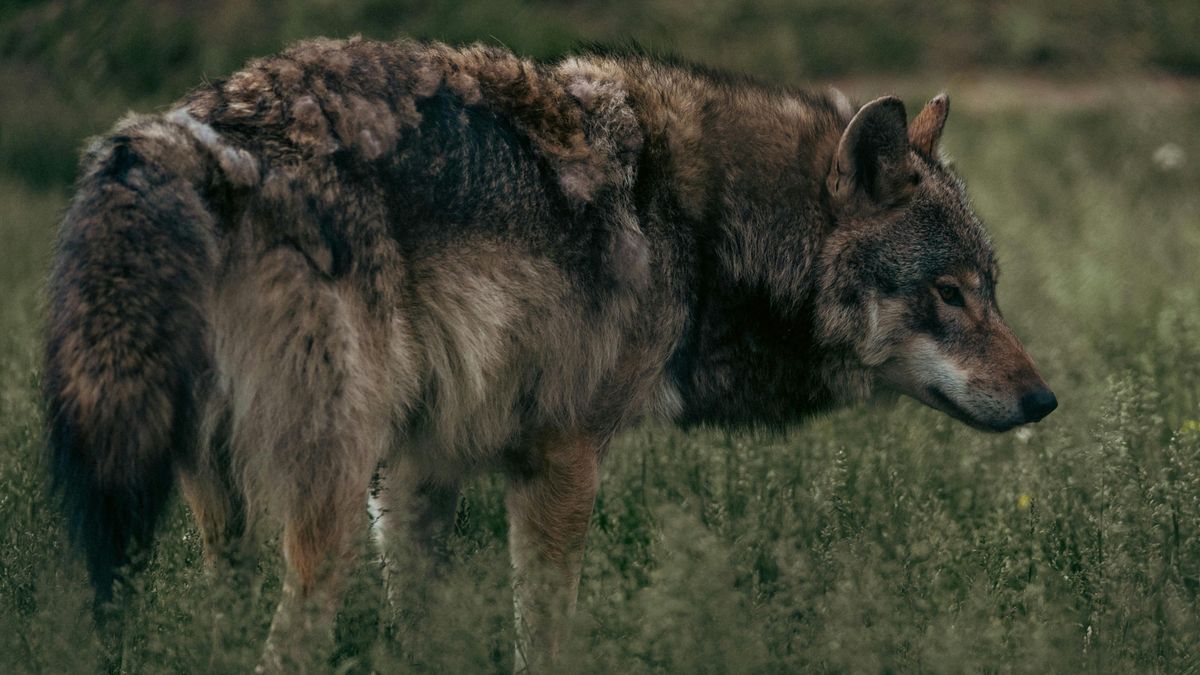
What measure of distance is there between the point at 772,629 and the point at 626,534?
1.26m

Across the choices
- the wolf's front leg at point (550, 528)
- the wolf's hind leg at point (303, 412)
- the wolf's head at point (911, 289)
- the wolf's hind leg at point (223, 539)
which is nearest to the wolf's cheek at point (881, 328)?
the wolf's head at point (911, 289)

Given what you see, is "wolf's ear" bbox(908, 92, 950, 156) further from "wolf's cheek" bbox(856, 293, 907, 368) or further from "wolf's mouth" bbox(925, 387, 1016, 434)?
"wolf's mouth" bbox(925, 387, 1016, 434)

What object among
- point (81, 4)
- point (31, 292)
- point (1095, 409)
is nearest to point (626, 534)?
point (1095, 409)

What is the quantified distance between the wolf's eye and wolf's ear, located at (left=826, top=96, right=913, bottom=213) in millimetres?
333

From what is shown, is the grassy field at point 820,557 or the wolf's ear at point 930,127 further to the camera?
the wolf's ear at point 930,127

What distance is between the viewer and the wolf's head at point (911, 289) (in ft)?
15.0

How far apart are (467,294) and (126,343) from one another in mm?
966

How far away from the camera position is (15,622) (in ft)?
12.0

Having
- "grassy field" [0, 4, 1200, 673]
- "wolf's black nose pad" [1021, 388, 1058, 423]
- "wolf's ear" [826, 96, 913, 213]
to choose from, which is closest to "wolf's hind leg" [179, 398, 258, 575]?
"grassy field" [0, 4, 1200, 673]

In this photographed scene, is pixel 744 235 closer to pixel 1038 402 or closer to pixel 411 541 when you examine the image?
pixel 1038 402

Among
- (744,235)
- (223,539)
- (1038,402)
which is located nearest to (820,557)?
(1038,402)

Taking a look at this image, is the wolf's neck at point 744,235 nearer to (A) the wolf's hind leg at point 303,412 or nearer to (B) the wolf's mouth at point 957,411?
(B) the wolf's mouth at point 957,411

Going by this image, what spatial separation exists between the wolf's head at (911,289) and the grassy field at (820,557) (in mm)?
385

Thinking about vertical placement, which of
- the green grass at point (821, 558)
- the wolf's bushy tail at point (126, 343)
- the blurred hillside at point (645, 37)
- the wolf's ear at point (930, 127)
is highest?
the wolf's bushy tail at point (126, 343)
